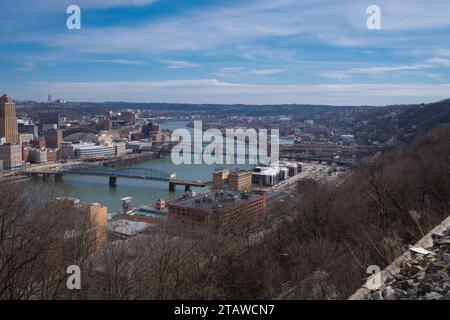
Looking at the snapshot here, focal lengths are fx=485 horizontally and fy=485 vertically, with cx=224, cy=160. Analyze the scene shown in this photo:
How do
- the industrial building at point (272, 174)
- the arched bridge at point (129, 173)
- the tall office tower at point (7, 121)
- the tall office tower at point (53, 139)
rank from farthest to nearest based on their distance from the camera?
the tall office tower at point (53, 139)
the tall office tower at point (7, 121)
the industrial building at point (272, 174)
the arched bridge at point (129, 173)

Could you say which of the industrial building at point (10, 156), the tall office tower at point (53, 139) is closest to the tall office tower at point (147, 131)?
the tall office tower at point (53, 139)

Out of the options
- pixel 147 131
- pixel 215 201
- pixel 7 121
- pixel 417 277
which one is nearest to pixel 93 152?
pixel 7 121

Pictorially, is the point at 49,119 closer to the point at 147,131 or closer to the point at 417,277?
the point at 147,131

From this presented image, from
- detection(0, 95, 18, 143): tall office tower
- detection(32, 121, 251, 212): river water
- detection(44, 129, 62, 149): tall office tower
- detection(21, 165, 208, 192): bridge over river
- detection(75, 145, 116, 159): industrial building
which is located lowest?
detection(32, 121, 251, 212): river water

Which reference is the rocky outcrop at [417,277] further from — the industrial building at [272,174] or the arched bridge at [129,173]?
the industrial building at [272,174]

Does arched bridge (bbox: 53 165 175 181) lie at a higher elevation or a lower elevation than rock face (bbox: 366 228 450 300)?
lower

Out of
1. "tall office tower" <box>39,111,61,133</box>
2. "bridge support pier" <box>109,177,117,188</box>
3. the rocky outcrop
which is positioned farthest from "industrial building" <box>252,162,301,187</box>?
"tall office tower" <box>39,111,61,133</box>

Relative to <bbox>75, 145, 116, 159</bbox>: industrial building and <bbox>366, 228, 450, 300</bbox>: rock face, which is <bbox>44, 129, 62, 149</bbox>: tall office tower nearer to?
<bbox>75, 145, 116, 159</bbox>: industrial building
